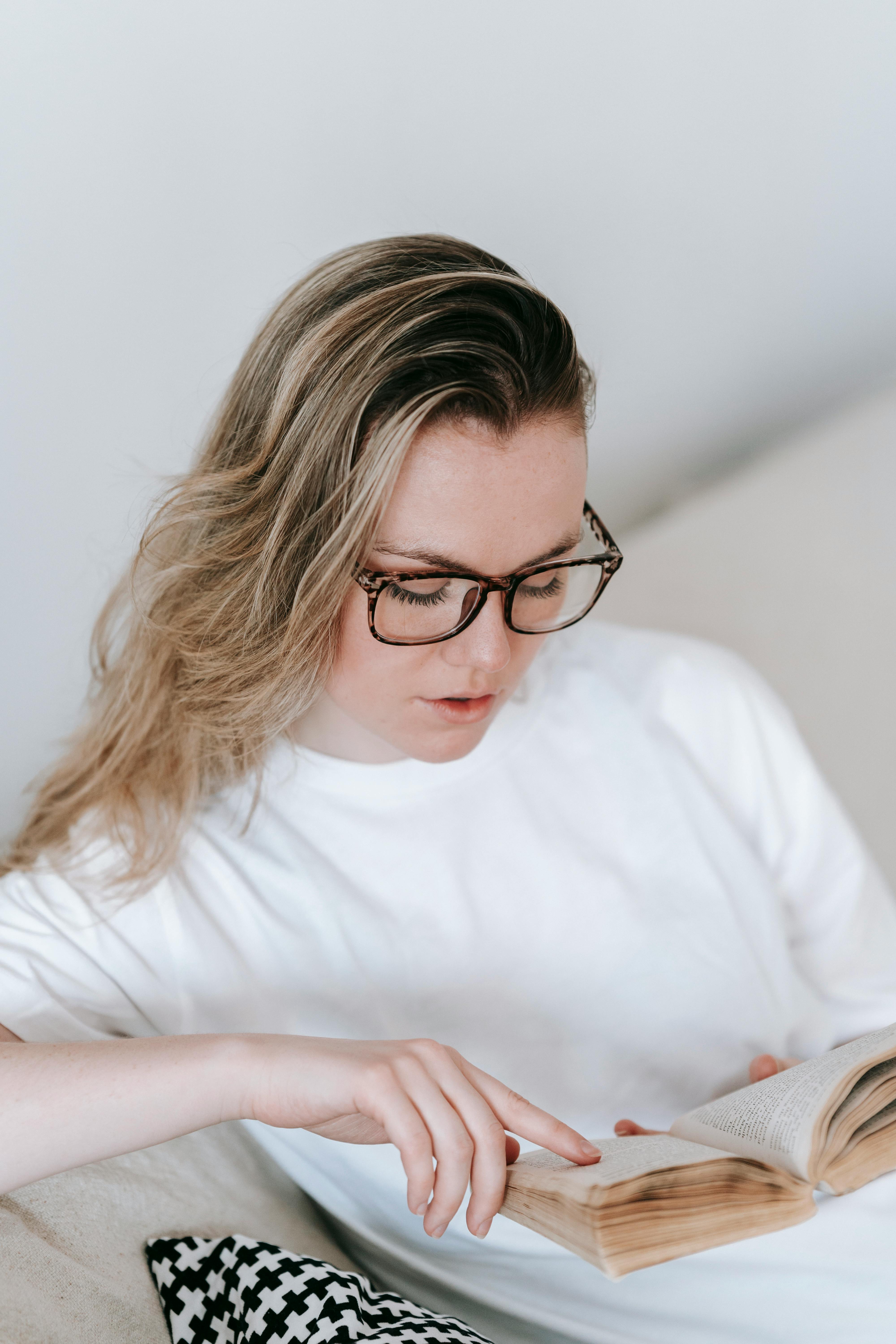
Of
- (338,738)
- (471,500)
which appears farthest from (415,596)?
(338,738)

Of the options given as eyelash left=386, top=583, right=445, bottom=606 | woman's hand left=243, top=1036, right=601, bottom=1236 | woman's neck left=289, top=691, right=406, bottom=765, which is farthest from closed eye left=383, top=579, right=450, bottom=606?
woman's hand left=243, top=1036, right=601, bottom=1236

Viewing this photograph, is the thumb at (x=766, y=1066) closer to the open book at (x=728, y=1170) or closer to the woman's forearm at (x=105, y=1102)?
the open book at (x=728, y=1170)

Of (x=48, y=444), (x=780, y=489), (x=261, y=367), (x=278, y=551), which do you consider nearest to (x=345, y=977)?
(x=278, y=551)

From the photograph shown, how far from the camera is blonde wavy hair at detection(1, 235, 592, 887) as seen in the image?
85cm

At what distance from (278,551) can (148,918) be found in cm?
42

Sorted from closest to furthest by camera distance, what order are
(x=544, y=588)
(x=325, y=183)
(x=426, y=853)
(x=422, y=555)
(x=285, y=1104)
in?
(x=285, y=1104) → (x=422, y=555) → (x=544, y=588) → (x=426, y=853) → (x=325, y=183)

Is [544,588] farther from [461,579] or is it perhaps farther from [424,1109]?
[424,1109]

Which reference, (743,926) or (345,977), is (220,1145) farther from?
(743,926)

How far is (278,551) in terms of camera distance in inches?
36.1

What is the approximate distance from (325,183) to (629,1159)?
1.17m

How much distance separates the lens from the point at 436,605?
907 mm

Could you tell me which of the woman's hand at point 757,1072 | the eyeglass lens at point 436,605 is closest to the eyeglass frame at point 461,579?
the eyeglass lens at point 436,605

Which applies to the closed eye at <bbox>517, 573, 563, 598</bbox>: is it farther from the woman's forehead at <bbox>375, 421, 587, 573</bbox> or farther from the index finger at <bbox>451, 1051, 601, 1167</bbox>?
the index finger at <bbox>451, 1051, 601, 1167</bbox>

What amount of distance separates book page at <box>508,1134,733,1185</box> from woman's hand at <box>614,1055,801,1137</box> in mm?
271
